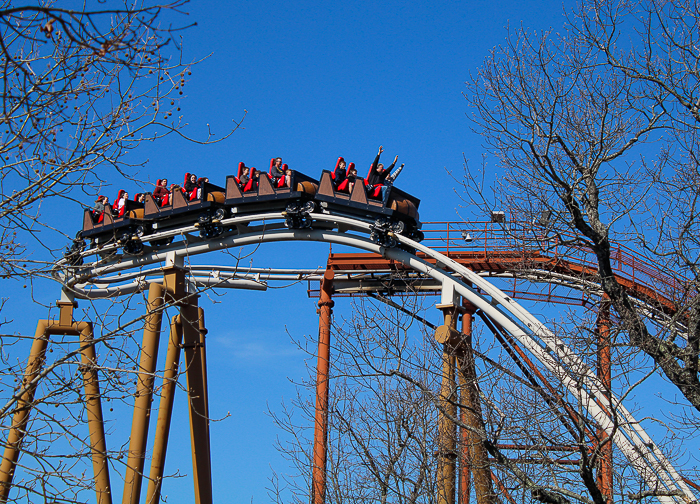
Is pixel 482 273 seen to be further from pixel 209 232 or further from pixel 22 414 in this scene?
pixel 22 414

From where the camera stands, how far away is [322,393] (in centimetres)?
1039

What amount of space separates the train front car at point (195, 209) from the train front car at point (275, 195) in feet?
0.77

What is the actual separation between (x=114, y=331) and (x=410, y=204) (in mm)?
6684

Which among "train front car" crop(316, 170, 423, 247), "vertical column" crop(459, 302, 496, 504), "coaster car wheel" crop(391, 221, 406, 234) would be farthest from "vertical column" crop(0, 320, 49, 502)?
"coaster car wheel" crop(391, 221, 406, 234)

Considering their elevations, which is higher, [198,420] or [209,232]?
[209,232]

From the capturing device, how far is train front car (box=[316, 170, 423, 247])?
10.3 metres

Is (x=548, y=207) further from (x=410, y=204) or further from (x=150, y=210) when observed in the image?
(x=150, y=210)

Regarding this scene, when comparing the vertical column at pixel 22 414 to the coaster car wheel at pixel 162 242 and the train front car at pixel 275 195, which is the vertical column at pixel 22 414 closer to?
the coaster car wheel at pixel 162 242

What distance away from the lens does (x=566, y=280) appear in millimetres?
11781

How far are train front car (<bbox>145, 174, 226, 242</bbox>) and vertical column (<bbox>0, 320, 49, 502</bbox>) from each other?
241cm

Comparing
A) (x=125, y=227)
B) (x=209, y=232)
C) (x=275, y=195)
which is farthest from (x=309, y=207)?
(x=125, y=227)

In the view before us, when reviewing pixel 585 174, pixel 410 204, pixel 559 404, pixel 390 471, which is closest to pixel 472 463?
pixel 390 471

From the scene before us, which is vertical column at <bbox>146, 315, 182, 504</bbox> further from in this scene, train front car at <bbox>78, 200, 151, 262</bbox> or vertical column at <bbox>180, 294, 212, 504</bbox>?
train front car at <bbox>78, 200, 151, 262</bbox>

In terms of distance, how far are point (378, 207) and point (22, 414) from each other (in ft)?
16.5
